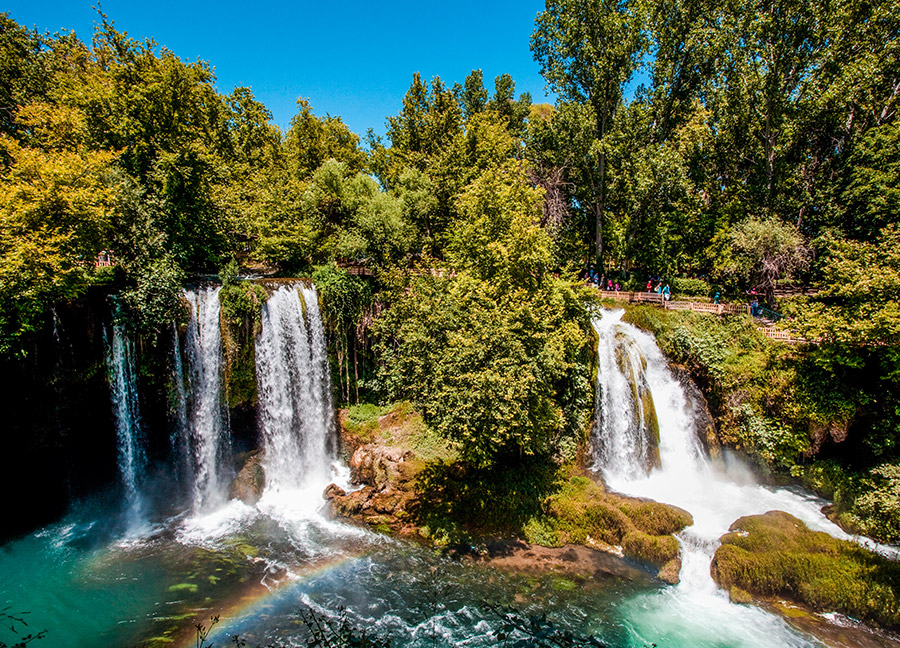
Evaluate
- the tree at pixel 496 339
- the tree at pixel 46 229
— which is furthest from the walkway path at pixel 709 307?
the tree at pixel 46 229

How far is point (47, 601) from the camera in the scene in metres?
13.5

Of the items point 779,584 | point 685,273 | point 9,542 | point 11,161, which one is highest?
point 11,161

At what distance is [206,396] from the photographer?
1928 cm

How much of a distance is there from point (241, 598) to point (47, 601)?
19.3 ft

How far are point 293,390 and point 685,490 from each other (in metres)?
18.7

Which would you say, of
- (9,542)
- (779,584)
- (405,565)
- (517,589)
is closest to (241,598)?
(405,565)

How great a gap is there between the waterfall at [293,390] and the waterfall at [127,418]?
481 cm

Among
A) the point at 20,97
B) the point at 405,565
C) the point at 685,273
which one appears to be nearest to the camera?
the point at 405,565

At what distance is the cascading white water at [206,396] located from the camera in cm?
1898

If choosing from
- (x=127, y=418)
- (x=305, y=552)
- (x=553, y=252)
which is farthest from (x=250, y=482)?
(x=553, y=252)

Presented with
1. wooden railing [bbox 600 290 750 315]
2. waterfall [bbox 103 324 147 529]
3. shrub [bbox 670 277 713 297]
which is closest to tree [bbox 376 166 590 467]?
wooden railing [bbox 600 290 750 315]

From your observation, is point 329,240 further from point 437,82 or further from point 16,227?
point 437,82

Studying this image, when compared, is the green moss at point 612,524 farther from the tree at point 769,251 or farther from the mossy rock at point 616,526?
the tree at point 769,251

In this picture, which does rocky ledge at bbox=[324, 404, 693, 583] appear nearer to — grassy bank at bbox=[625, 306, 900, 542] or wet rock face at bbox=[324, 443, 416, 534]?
wet rock face at bbox=[324, 443, 416, 534]
